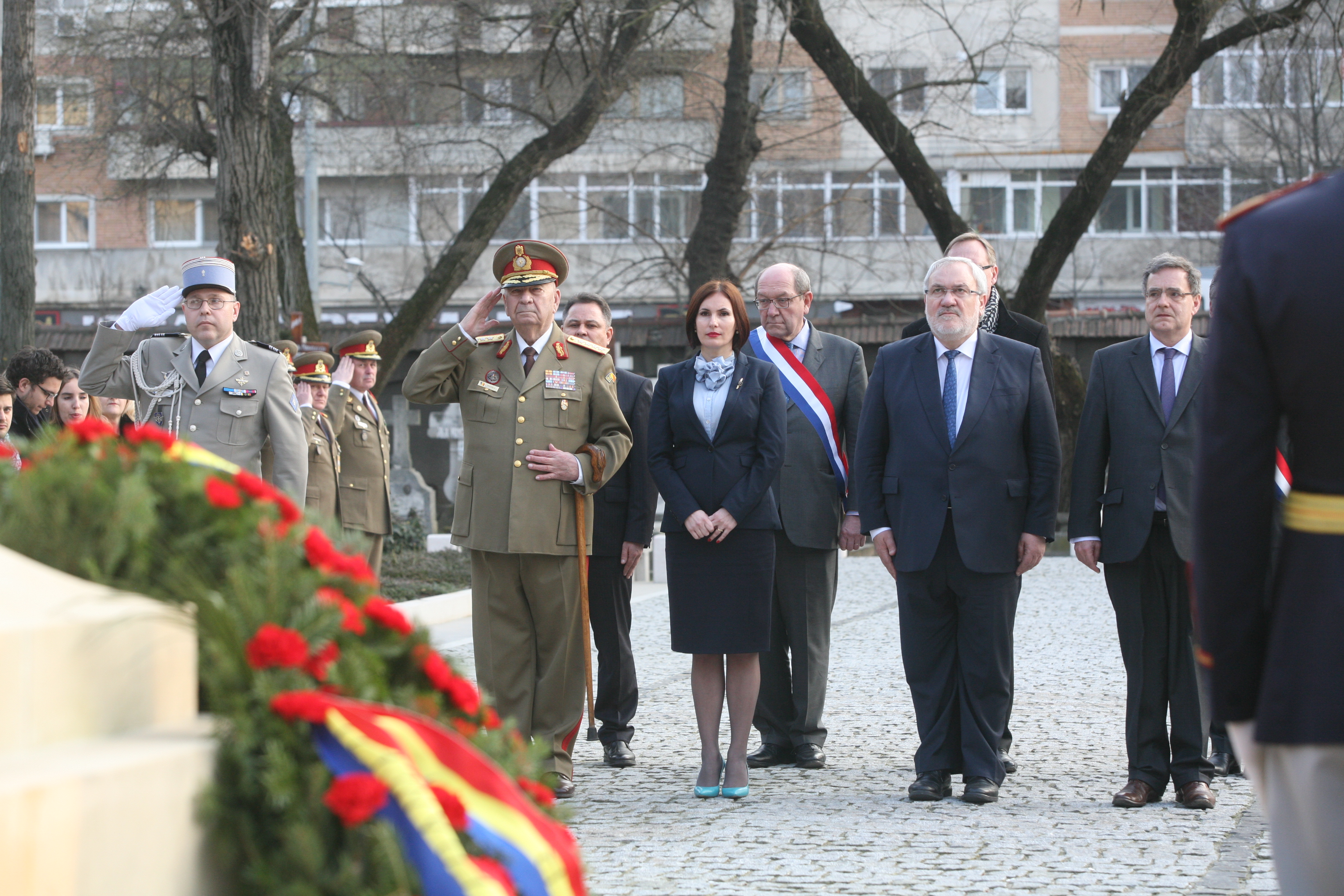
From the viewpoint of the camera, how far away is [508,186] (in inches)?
629

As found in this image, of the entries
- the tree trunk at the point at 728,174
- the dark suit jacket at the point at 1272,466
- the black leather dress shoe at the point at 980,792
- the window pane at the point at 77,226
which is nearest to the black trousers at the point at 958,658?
the black leather dress shoe at the point at 980,792

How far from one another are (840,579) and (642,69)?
659 cm

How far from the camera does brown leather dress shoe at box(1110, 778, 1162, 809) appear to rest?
18.4 feet

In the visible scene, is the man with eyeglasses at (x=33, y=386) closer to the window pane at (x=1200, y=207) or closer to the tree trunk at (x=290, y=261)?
the tree trunk at (x=290, y=261)

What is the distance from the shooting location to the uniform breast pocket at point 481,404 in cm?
624

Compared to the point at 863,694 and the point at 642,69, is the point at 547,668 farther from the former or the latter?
the point at 642,69

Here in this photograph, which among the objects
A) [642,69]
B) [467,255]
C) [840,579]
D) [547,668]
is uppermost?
[642,69]

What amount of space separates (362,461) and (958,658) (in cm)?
494

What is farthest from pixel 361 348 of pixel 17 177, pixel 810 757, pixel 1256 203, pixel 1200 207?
pixel 1200 207

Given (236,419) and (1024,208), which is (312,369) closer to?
(236,419)

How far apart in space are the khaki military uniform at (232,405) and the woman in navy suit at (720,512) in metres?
1.47

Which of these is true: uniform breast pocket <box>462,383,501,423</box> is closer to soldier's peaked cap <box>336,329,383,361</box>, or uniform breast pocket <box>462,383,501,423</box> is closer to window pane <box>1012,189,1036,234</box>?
soldier's peaked cap <box>336,329,383,361</box>

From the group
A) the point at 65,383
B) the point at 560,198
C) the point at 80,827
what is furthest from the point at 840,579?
the point at 560,198

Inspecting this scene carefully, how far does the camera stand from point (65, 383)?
831cm
